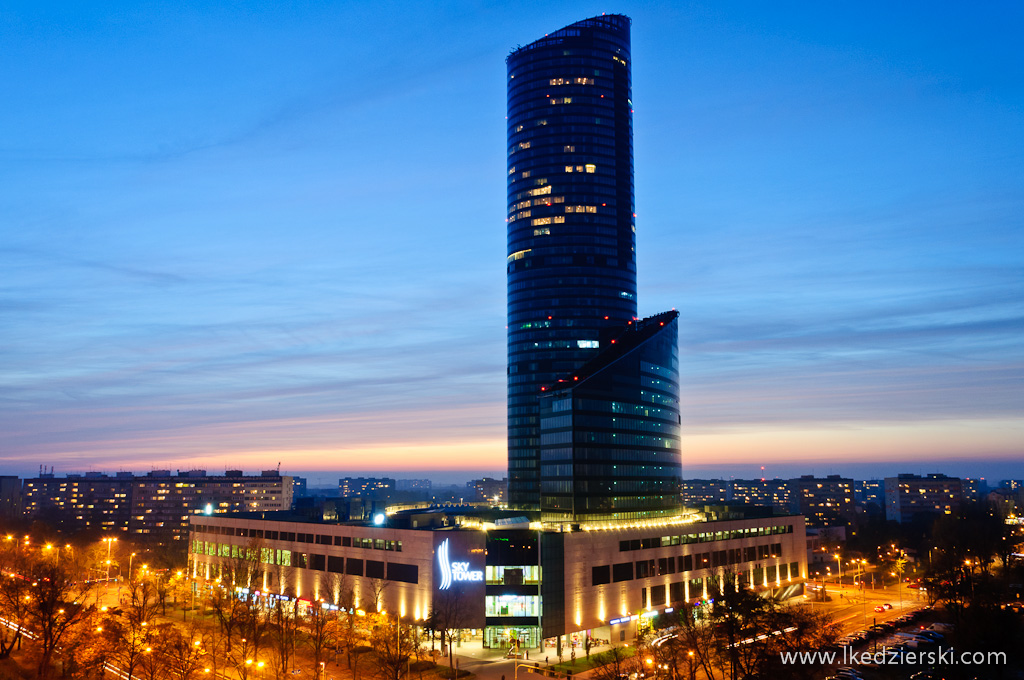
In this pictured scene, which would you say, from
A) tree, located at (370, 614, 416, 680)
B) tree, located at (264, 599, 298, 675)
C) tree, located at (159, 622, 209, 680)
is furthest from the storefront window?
tree, located at (159, 622, 209, 680)

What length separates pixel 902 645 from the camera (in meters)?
90.8

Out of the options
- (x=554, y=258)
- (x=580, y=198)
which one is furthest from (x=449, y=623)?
(x=580, y=198)

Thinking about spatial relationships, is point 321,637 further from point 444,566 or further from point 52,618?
point 52,618

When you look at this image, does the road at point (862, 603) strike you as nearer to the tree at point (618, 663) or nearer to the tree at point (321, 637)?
the tree at point (618, 663)

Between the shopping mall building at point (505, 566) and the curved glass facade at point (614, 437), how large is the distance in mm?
12317

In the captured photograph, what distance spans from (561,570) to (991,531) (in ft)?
484

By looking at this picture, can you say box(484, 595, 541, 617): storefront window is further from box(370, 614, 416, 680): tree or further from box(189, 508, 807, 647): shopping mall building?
box(370, 614, 416, 680): tree

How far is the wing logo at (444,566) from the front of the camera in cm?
10350

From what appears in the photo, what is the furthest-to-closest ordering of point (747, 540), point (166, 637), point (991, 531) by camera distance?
point (991, 531) < point (747, 540) < point (166, 637)

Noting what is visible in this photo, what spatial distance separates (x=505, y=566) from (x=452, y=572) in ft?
24.5

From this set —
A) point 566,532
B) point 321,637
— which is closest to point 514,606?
point 566,532

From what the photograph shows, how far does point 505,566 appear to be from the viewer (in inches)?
4090

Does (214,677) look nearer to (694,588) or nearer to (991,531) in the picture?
(694,588)

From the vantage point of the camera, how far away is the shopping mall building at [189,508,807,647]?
338ft
